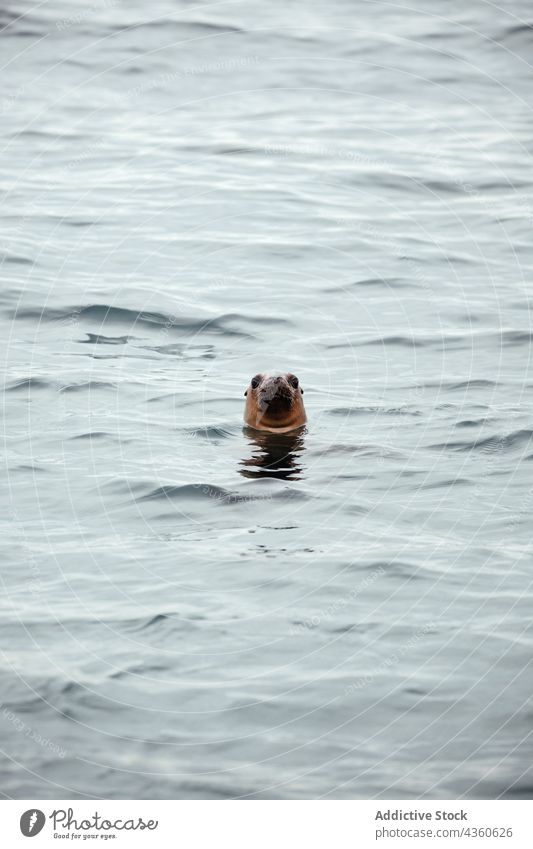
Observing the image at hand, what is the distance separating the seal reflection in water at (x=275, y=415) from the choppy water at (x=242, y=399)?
21 centimetres

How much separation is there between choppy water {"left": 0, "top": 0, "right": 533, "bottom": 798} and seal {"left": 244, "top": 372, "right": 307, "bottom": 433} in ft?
0.89

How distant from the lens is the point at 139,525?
9.59 m

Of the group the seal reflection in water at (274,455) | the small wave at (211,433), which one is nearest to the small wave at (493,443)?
the seal reflection in water at (274,455)

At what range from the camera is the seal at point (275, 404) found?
1235 cm

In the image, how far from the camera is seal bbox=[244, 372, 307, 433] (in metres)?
12.4

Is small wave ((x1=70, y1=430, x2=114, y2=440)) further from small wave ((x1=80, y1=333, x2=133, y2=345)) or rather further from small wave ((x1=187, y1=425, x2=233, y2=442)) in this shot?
small wave ((x1=80, y1=333, x2=133, y2=345))

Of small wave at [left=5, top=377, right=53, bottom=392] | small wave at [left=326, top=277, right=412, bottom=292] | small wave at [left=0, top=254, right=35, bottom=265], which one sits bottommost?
small wave at [left=5, top=377, right=53, bottom=392]

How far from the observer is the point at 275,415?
12.4 m

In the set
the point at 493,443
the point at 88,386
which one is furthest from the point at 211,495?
the point at 88,386

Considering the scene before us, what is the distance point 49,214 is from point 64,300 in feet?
14.1

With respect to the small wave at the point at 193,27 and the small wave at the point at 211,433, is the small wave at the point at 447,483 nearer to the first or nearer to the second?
the small wave at the point at 211,433

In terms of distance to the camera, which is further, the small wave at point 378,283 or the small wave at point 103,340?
the small wave at point 378,283
